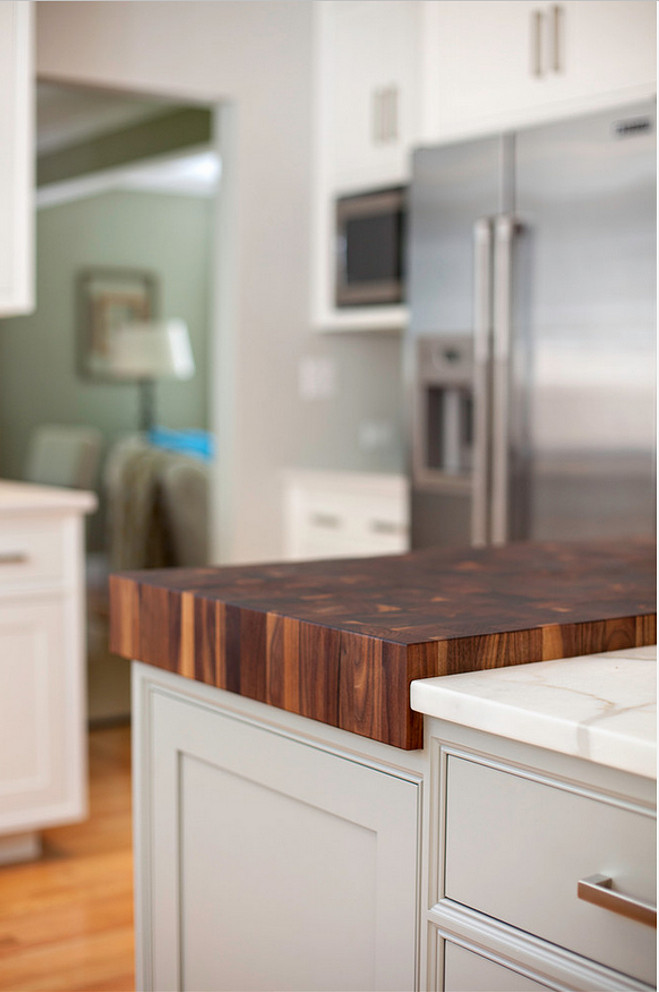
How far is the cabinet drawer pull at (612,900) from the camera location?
713mm

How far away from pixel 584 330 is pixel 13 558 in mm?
1448

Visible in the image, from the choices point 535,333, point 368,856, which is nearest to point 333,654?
point 368,856

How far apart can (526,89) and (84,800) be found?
2.10 meters

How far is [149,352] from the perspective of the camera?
5.43m

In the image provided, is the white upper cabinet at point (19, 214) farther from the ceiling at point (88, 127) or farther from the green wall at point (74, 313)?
the green wall at point (74, 313)

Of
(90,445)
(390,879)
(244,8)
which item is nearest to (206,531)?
(90,445)

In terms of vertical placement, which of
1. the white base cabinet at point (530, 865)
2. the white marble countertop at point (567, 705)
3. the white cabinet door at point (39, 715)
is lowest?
the white cabinet door at point (39, 715)

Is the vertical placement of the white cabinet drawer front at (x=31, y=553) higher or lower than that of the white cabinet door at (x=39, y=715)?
higher

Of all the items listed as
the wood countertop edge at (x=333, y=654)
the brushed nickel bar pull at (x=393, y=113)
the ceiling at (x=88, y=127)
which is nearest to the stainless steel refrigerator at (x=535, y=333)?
the brushed nickel bar pull at (x=393, y=113)

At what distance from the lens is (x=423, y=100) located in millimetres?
3174

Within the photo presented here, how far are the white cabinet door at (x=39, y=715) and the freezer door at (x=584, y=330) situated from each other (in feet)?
3.80

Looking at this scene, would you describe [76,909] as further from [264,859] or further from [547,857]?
[547,857]

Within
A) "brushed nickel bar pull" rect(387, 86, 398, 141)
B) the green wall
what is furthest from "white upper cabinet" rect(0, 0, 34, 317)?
the green wall

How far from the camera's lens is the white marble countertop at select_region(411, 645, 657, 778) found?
73 cm
